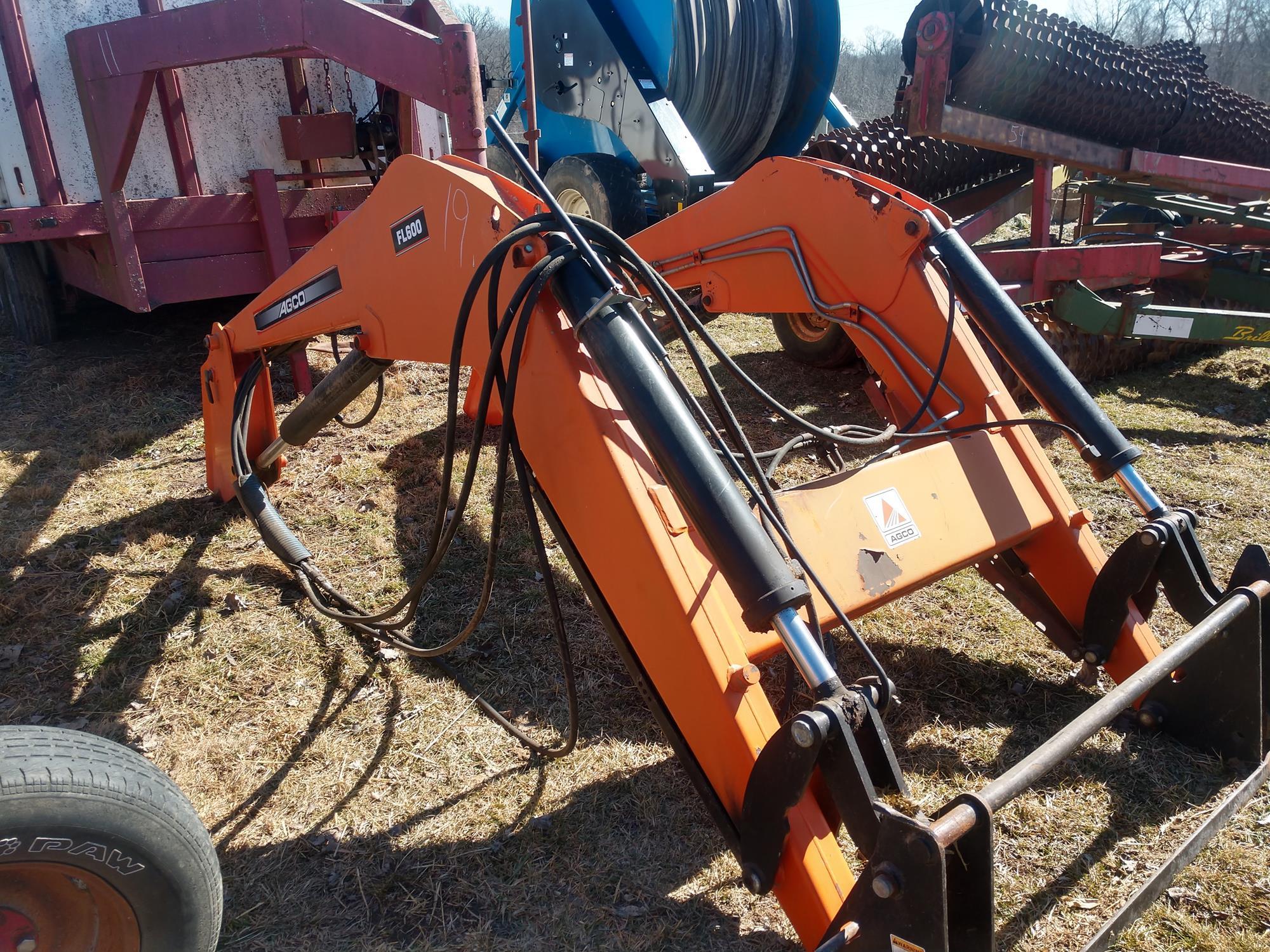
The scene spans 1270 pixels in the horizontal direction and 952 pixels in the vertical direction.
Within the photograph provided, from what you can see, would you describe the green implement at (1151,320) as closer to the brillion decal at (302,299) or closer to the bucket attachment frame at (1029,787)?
the bucket attachment frame at (1029,787)

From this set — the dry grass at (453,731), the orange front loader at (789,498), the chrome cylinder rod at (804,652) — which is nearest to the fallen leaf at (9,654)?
the dry grass at (453,731)

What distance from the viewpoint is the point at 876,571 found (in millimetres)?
2438

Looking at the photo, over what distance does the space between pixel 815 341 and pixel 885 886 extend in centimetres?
496

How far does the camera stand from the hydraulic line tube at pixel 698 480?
1.71 meters

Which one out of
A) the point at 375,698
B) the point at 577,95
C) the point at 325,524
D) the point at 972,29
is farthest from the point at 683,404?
the point at 577,95

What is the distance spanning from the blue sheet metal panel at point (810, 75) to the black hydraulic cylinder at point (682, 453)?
20.0ft

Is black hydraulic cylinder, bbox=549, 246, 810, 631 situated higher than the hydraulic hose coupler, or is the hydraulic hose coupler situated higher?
black hydraulic cylinder, bbox=549, 246, 810, 631

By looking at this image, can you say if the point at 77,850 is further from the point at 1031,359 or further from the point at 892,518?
the point at 1031,359

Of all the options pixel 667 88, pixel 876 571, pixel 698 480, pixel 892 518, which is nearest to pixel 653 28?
pixel 667 88

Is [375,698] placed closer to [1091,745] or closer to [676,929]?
[676,929]

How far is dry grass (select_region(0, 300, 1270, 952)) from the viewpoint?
226cm

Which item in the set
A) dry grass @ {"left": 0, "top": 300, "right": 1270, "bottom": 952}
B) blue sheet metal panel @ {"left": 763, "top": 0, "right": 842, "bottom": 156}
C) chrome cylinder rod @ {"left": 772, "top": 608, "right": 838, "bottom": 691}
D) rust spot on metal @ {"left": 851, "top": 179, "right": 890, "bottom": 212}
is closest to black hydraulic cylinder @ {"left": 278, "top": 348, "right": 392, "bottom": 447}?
dry grass @ {"left": 0, "top": 300, "right": 1270, "bottom": 952}

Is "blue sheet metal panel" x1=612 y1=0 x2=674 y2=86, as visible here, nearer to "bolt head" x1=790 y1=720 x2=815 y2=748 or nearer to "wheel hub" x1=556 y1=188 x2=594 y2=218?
"wheel hub" x1=556 y1=188 x2=594 y2=218

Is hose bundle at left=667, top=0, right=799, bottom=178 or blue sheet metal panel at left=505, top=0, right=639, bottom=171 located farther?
blue sheet metal panel at left=505, top=0, right=639, bottom=171
